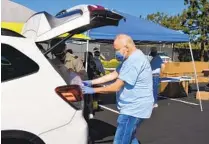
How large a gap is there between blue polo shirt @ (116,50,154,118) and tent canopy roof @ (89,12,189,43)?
5172mm

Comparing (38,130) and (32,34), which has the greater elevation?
(32,34)

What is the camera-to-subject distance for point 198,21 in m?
31.9

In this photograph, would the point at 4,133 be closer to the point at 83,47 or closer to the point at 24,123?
the point at 24,123

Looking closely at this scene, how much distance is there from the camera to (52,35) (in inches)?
160

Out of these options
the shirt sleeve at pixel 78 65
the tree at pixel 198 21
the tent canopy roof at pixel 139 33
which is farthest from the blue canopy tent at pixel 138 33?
the tree at pixel 198 21

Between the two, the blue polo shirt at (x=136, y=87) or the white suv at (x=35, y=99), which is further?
the blue polo shirt at (x=136, y=87)

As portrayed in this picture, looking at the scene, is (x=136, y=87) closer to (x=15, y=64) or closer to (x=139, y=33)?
(x=15, y=64)

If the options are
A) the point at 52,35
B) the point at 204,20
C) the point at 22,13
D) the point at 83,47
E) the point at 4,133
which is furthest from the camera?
the point at 204,20

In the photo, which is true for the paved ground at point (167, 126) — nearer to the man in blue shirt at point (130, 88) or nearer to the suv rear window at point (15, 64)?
the man in blue shirt at point (130, 88)

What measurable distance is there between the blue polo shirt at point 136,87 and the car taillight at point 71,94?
2.66ft

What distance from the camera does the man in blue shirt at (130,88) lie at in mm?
4613

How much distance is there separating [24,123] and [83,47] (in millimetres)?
24545

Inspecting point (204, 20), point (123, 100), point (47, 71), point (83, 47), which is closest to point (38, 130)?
point (47, 71)

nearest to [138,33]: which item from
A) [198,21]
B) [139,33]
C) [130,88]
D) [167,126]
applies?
[139,33]
